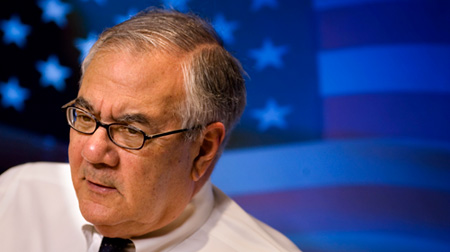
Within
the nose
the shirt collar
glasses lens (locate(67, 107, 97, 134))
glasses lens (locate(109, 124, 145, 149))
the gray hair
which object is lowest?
the shirt collar

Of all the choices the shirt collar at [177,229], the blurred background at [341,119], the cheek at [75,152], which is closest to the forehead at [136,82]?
the cheek at [75,152]

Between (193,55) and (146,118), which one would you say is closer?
(146,118)

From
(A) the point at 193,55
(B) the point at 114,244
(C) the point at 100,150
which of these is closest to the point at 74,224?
(B) the point at 114,244

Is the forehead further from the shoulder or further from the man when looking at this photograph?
the shoulder

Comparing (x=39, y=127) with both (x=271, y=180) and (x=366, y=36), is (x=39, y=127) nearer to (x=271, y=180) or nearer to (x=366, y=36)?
(x=271, y=180)

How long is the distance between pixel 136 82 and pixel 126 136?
170mm

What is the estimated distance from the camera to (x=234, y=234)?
1.84 meters

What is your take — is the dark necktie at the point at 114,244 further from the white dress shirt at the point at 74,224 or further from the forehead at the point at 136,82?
the forehead at the point at 136,82

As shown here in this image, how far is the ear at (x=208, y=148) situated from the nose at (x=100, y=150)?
28 centimetres

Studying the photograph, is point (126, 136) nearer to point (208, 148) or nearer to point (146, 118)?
point (146, 118)

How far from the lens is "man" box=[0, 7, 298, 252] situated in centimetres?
149

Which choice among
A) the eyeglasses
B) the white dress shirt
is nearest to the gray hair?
the eyeglasses

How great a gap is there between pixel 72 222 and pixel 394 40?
166cm

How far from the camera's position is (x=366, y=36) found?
7.82 feet
